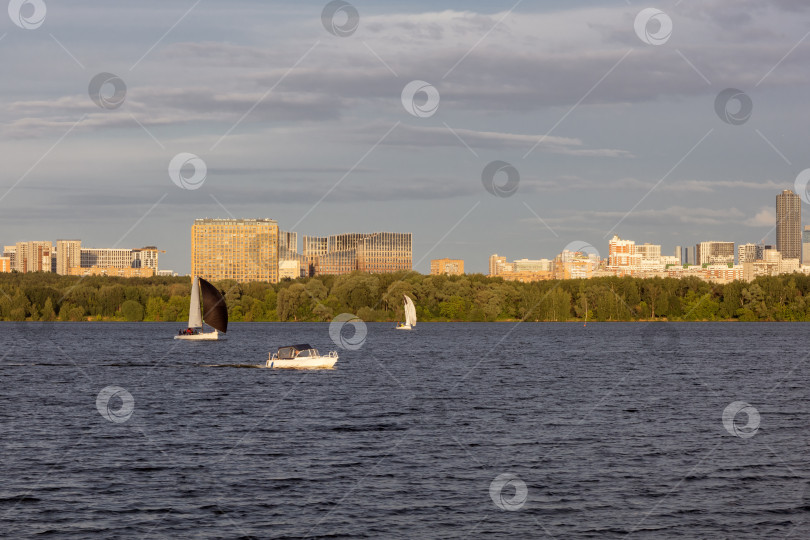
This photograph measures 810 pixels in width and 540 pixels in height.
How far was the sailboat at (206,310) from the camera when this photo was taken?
15400 centimetres

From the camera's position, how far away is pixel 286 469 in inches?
1763

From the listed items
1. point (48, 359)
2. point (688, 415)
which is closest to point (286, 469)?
point (688, 415)

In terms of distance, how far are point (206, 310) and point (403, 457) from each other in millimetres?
114998

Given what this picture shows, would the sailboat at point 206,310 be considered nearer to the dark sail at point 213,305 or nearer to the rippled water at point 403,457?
the dark sail at point 213,305

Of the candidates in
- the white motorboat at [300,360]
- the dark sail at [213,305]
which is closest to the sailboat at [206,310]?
the dark sail at [213,305]

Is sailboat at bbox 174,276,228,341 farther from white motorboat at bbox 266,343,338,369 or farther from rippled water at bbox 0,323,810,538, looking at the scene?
rippled water at bbox 0,323,810,538

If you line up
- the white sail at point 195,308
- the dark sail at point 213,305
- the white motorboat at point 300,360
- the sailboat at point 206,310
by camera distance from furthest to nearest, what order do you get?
the white sail at point 195,308 → the sailboat at point 206,310 → the dark sail at point 213,305 → the white motorboat at point 300,360

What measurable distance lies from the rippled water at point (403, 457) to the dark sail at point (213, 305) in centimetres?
5340

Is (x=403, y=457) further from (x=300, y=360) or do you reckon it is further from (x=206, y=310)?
(x=206, y=310)

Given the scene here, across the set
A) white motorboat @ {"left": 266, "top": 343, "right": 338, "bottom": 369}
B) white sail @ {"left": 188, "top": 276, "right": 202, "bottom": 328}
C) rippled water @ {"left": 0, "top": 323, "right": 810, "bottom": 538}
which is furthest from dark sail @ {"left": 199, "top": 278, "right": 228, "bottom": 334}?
rippled water @ {"left": 0, "top": 323, "right": 810, "bottom": 538}

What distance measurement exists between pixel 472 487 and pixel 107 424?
28.7 metres

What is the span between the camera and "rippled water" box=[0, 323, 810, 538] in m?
35.7

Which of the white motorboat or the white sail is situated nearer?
the white motorboat

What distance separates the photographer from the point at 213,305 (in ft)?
514
